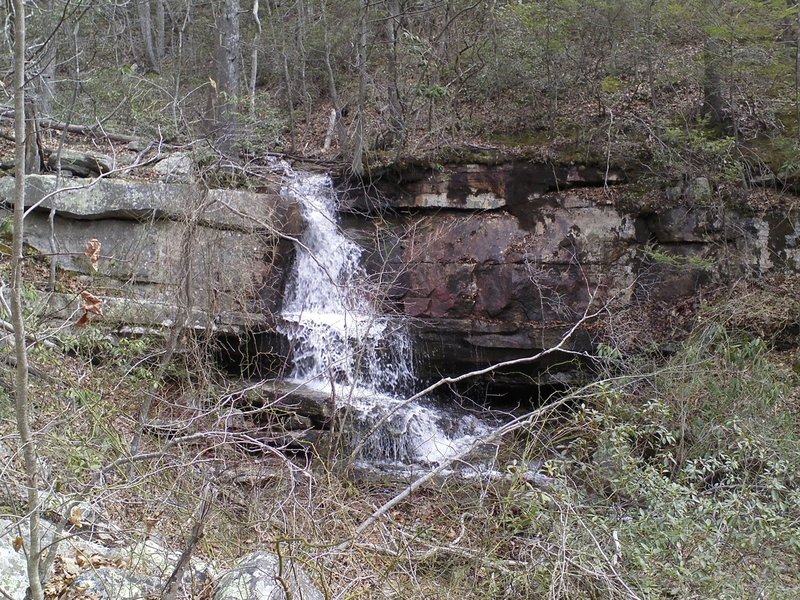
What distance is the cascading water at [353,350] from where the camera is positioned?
8.33 meters

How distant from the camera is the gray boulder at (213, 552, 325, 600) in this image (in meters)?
3.30

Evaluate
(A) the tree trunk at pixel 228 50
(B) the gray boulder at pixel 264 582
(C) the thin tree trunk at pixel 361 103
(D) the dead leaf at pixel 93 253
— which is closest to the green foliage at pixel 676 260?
(C) the thin tree trunk at pixel 361 103

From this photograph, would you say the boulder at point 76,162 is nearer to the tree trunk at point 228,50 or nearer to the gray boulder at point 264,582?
the tree trunk at point 228,50

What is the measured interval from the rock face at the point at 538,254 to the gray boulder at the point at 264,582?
6335 millimetres

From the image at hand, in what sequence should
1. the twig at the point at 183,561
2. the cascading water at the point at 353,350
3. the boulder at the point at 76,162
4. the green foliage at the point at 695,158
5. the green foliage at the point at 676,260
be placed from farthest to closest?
the boulder at the point at 76,162 → the green foliage at the point at 695,158 → the green foliage at the point at 676,260 → the cascading water at the point at 353,350 → the twig at the point at 183,561

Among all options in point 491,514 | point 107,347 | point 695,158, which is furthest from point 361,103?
point 491,514

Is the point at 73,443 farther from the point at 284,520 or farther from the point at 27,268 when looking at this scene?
the point at 27,268

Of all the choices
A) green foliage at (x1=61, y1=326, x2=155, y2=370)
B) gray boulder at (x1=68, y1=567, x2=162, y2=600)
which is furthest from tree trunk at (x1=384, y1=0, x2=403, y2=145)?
gray boulder at (x1=68, y1=567, x2=162, y2=600)

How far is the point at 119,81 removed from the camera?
10742mm

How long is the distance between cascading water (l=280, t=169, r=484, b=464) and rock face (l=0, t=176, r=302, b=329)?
45cm

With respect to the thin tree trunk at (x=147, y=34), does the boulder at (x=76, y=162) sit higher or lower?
lower

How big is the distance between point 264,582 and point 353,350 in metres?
4.26

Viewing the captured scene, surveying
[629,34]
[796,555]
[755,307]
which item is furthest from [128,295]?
[629,34]

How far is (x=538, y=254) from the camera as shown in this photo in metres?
9.88
